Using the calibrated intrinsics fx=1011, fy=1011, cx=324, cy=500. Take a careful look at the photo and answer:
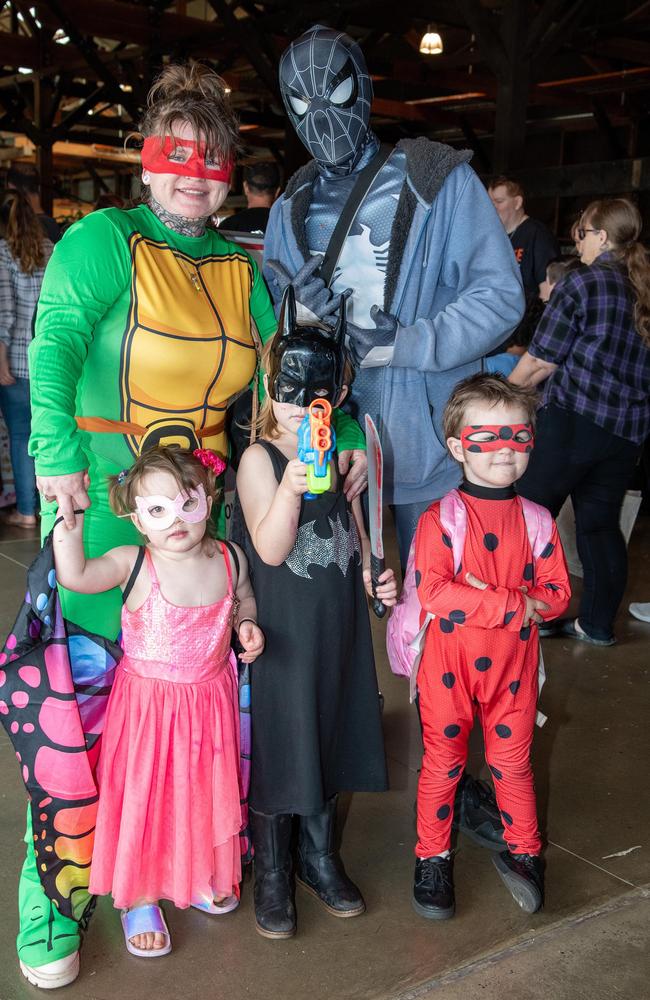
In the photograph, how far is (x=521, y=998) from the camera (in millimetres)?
1917

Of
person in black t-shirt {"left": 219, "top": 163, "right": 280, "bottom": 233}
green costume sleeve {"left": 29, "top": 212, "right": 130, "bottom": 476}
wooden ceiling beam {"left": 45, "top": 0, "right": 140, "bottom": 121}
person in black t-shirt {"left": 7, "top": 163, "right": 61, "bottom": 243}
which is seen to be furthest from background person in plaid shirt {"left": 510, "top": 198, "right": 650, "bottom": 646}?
wooden ceiling beam {"left": 45, "top": 0, "right": 140, "bottom": 121}

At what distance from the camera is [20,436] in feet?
17.6

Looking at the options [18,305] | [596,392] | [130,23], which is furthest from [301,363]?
[130,23]

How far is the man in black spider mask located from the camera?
2.25m

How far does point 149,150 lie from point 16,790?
1674 millimetres

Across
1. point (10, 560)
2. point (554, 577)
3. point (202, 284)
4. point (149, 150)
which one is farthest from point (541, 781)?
point (10, 560)

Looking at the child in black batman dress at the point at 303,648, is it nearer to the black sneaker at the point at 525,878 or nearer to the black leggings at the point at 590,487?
the black sneaker at the point at 525,878

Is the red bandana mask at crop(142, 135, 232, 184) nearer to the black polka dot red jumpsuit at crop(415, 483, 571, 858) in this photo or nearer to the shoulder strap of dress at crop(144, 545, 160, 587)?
the shoulder strap of dress at crop(144, 545, 160, 587)

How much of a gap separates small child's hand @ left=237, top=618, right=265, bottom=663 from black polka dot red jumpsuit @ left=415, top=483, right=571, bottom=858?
367 millimetres

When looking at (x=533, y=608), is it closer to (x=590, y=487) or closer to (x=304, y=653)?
(x=304, y=653)

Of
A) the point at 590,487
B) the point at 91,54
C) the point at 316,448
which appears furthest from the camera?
the point at 91,54

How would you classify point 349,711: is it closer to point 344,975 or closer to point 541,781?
point 344,975

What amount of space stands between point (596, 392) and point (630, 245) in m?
0.53

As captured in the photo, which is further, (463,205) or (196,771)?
(463,205)
